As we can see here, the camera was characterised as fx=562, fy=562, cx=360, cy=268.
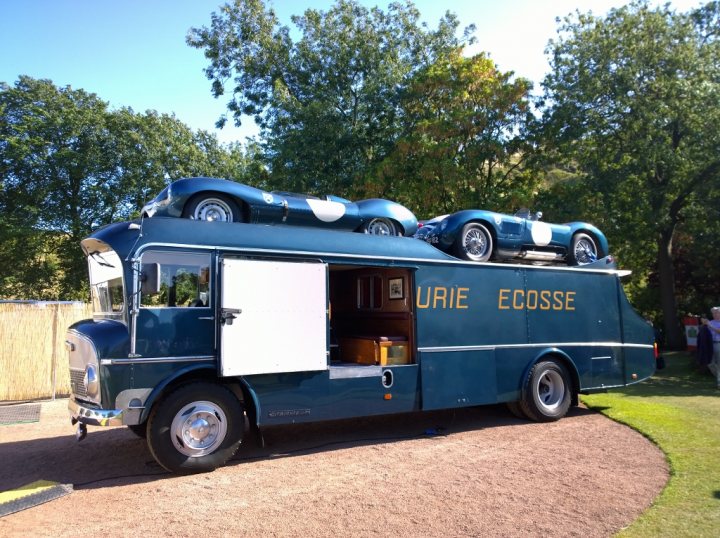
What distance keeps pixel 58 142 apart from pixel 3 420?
22.1 metres

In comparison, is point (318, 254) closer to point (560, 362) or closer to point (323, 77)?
point (560, 362)

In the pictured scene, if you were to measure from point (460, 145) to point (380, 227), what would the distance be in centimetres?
1058

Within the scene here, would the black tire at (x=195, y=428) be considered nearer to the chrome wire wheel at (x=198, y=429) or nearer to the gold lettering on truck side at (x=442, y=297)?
the chrome wire wheel at (x=198, y=429)

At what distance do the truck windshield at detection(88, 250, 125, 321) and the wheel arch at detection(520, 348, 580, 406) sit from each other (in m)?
5.85

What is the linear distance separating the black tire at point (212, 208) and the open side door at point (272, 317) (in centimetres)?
80

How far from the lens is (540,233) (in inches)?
361

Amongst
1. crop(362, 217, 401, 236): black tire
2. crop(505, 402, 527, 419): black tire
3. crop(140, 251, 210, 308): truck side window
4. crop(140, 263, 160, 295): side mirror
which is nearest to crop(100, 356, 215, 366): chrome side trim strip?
crop(140, 251, 210, 308): truck side window

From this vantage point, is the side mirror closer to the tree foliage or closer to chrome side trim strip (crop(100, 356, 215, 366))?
chrome side trim strip (crop(100, 356, 215, 366))

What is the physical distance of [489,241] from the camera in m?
8.71

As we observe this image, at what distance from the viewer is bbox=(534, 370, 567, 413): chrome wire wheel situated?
29.7 ft

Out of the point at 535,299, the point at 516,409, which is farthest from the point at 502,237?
the point at 516,409

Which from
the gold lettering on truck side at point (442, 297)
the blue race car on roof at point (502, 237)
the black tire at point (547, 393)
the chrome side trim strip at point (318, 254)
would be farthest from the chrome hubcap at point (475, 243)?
the black tire at point (547, 393)

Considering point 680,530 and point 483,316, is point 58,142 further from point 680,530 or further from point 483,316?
point 680,530

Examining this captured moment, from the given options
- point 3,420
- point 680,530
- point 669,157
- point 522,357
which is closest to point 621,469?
point 680,530
